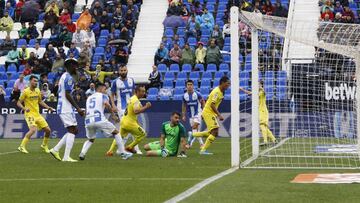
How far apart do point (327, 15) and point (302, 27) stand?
18194 millimetres

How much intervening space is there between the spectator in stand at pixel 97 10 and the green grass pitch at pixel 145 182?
21186 millimetres

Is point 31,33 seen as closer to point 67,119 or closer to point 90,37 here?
point 90,37

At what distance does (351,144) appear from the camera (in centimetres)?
2633

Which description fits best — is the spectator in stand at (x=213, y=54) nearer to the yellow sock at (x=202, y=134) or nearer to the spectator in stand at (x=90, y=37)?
the spectator in stand at (x=90, y=37)

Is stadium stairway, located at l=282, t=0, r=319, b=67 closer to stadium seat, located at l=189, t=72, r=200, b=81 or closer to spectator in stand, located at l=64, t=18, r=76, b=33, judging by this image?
stadium seat, located at l=189, t=72, r=200, b=81

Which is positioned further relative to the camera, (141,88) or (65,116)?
(141,88)

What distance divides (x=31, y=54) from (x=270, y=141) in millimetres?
15101

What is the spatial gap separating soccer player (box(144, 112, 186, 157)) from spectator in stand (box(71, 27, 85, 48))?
19052 millimetres

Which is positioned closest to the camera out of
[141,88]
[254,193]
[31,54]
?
[254,193]

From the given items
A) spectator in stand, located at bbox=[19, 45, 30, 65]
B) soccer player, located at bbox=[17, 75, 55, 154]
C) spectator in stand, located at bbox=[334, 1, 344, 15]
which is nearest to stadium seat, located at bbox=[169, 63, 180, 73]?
spectator in stand, located at bbox=[19, 45, 30, 65]

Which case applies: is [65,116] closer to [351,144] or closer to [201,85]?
[351,144]

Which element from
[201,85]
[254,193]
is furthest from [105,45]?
[254,193]

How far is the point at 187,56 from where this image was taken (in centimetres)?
3925

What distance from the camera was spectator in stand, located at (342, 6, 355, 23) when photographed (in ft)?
125
